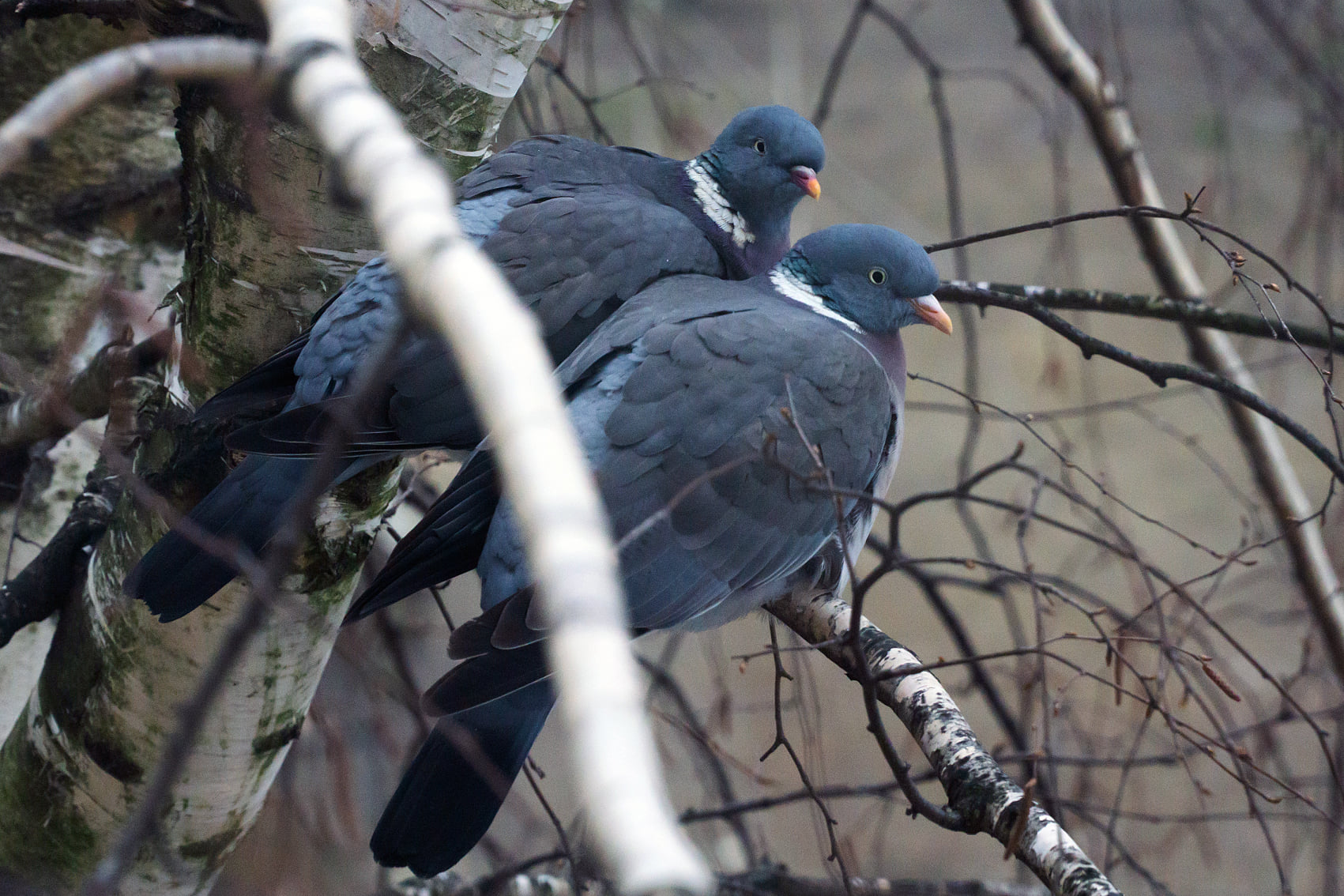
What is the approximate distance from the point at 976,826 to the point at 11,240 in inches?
50.9

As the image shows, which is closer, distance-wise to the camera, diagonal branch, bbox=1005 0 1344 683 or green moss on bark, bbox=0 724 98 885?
green moss on bark, bbox=0 724 98 885

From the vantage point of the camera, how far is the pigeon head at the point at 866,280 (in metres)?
1.52

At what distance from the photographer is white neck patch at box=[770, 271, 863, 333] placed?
5.10 ft

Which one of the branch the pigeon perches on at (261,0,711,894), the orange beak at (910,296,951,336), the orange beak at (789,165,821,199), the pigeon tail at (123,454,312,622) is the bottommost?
the branch the pigeon perches on at (261,0,711,894)

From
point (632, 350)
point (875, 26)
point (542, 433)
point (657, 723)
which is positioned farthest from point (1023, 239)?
point (542, 433)

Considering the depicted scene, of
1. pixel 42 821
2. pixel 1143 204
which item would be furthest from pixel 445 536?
pixel 1143 204

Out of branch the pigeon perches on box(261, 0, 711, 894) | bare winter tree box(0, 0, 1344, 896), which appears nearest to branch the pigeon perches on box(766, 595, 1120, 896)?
→ bare winter tree box(0, 0, 1344, 896)

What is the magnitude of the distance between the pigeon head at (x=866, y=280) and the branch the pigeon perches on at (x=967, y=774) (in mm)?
516

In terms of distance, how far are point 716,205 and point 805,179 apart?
143 mm

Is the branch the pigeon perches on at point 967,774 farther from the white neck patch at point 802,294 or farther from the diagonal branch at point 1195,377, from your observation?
the white neck patch at point 802,294

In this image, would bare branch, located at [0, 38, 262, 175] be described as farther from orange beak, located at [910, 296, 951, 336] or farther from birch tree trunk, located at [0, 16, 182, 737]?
orange beak, located at [910, 296, 951, 336]

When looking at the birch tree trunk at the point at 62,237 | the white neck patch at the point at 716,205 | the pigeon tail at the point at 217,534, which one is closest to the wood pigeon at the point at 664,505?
the pigeon tail at the point at 217,534

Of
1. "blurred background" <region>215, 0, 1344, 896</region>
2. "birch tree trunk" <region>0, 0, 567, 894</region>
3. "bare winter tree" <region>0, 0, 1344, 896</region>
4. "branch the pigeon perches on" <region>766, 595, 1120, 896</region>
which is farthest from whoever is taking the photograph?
"blurred background" <region>215, 0, 1344, 896</region>

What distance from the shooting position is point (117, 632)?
1184mm
